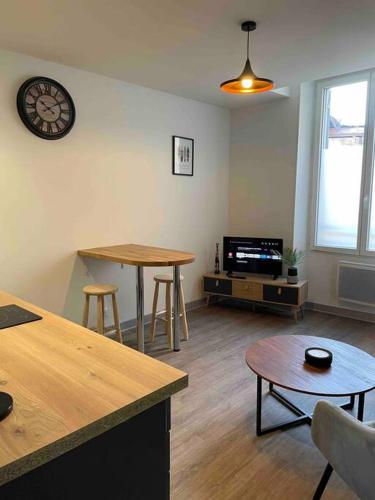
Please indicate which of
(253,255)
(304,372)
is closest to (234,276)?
(253,255)

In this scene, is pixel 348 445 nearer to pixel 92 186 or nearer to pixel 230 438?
pixel 230 438

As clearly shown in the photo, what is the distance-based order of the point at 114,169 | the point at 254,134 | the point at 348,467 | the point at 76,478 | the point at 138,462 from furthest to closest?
the point at 254,134, the point at 114,169, the point at 348,467, the point at 138,462, the point at 76,478

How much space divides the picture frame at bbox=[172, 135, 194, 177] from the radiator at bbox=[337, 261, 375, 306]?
2.18m

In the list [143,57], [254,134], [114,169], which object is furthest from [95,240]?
[254,134]

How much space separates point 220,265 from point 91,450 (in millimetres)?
4291

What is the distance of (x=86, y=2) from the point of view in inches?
86.5

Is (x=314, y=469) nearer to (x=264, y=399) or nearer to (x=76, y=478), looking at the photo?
(x=264, y=399)

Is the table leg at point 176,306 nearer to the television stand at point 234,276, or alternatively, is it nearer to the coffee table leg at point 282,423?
the coffee table leg at point 282,423

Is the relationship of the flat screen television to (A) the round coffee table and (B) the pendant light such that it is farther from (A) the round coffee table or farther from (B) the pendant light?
(B) the pendant light

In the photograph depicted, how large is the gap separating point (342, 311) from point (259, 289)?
3.51 feet

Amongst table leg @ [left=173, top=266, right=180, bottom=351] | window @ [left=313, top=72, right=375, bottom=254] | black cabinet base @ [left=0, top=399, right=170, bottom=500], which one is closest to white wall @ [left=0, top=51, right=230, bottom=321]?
table leg @ [left=173, top=266, right=180, bottom=351]

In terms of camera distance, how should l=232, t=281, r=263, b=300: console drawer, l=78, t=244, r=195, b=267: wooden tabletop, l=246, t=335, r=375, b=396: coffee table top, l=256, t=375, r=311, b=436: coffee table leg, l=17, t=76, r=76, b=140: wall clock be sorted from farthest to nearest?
l=232, t=281, r=263, b=300: console drawer < l=17, t=76, r=76, b=140: wall clock < l=78, t=244, r=195, b=267: wooden tabletop < l=256, t=375, r=311, b=436: coffee table leg < l=246, t=335, r=375, b=396: coffee table top

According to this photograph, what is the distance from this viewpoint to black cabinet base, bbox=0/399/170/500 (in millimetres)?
867

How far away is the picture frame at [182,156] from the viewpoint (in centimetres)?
435
